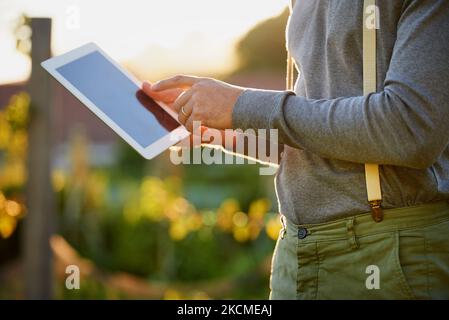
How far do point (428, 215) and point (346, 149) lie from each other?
9.1 inches

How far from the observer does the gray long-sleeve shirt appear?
1.33 m

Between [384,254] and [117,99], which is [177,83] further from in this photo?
[384,254]

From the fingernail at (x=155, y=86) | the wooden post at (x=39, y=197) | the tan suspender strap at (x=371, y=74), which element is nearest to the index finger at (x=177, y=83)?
the fingernail at (x=155, y=86)

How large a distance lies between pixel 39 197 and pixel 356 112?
267 centimetres

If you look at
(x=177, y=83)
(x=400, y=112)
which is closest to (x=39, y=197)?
(x=177, y=83)

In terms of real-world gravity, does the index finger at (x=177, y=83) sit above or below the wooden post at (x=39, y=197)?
above

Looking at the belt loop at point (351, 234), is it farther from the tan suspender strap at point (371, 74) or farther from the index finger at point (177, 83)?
the index finger at point (177, 83)

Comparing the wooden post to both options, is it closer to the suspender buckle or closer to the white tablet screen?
the white tablet screen

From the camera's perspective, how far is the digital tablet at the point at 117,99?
169 centimetres

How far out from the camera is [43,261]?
372 centimetres

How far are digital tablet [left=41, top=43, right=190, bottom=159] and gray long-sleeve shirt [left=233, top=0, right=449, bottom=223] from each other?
31 centimetres

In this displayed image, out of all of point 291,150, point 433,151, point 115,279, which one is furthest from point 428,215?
point 115,279

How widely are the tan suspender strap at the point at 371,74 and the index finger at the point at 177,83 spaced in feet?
1.35

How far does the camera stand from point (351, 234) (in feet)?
4.78
